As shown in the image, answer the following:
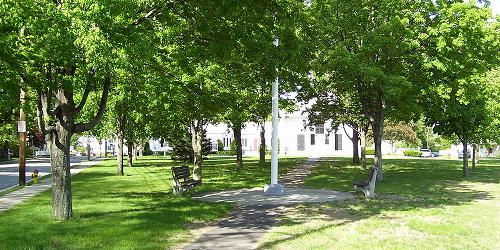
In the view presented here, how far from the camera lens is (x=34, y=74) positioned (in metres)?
9.56

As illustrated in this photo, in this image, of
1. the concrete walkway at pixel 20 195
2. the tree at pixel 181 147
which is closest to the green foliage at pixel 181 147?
the tree at pixel 181 147

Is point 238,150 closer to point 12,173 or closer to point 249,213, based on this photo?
point 12,173

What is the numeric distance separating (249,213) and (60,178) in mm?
4592

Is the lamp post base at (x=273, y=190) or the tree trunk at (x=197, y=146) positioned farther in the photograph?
the tree trunk at (x=197, y=146)

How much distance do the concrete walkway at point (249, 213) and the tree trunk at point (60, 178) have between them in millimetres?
3423

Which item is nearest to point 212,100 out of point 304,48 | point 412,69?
point 304,48

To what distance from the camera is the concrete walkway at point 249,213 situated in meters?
8.63

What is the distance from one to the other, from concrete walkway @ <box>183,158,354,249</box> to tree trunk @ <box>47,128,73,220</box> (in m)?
3.42

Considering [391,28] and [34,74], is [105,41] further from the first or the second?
[391,28]

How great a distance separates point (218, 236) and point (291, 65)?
745cm

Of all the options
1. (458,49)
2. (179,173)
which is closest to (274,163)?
(179,173)

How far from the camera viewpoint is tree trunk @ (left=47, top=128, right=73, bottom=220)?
10711 millimetres

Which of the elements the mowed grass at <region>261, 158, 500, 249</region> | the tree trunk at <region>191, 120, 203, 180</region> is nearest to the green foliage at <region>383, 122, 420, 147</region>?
the tree trunk at <region>191, 120, 203, 180</region>

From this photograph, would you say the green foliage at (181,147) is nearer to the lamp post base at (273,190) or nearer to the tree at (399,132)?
the lamp post base at (273,190)
